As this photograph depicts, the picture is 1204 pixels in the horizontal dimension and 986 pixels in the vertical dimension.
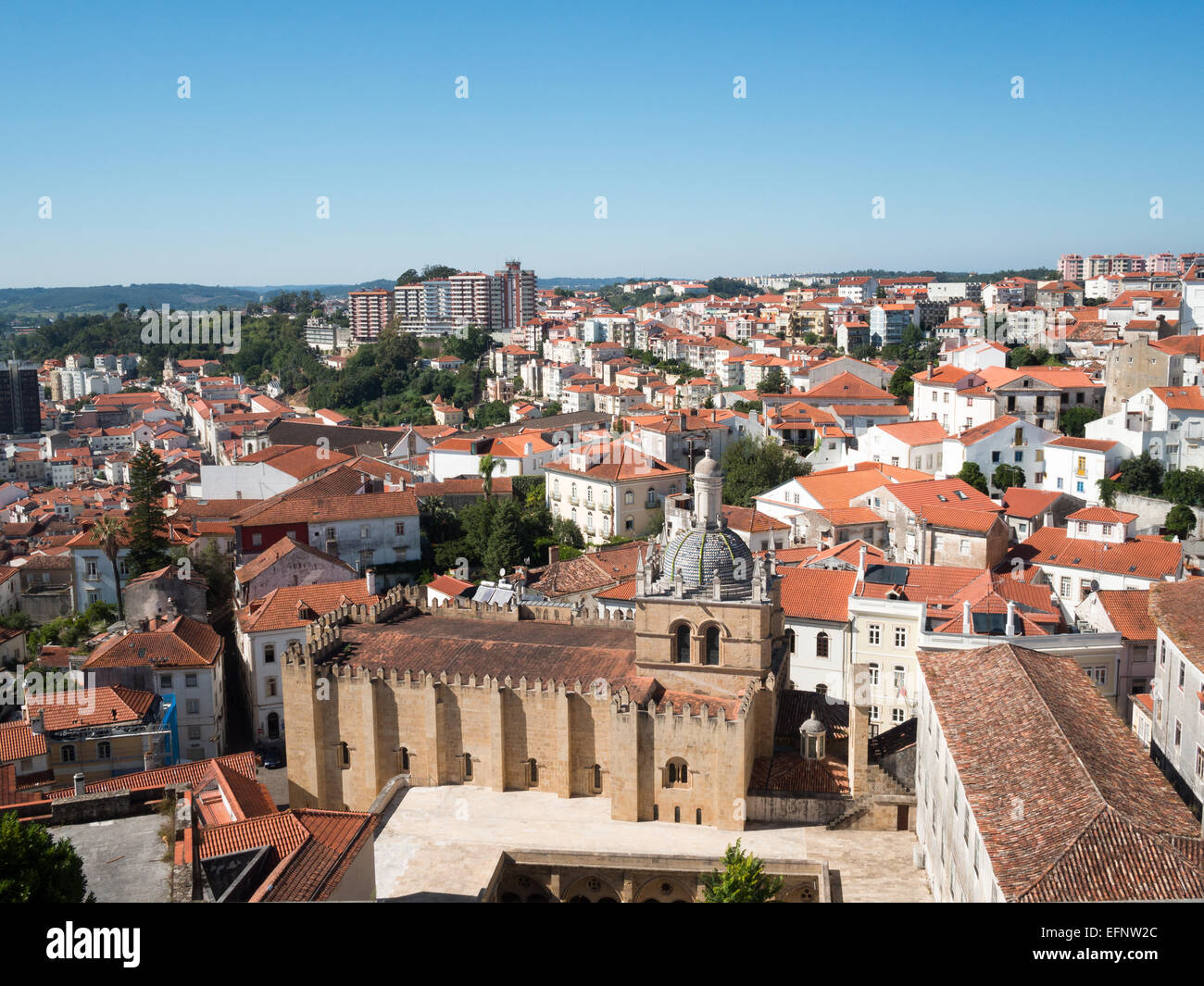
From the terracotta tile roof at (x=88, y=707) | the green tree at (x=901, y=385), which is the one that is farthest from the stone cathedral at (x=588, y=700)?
the green tree at (x=901, y=385)

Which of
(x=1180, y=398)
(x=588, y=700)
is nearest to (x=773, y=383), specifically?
Answer: (x=1180, y=398)

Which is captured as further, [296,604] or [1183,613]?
[296,604]

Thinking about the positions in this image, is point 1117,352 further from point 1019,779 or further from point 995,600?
point 1019,779

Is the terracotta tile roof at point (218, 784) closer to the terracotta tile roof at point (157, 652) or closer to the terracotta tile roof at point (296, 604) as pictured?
the terracotta tile roof at point (157, 652)

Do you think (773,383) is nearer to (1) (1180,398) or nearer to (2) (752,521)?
(1) (1180,398)

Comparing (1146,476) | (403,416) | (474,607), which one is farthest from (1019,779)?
(403,416)
